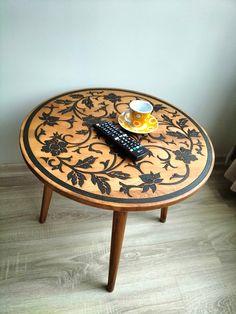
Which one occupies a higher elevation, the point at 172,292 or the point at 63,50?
the point at 63,50

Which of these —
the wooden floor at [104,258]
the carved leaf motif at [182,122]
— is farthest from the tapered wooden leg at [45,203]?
the carved leaf motif at [182,122]

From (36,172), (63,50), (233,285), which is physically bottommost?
(233,285)

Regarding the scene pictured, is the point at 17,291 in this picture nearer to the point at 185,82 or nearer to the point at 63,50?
the point at 63,50

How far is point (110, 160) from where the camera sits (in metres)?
0.86

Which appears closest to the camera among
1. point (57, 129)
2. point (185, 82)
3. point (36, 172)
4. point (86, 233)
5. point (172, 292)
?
point (36, 172)

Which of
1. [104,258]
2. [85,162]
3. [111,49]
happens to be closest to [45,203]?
[104,258]

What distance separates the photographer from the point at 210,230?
1338 mm

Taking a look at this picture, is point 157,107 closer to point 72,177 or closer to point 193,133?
point 193,133

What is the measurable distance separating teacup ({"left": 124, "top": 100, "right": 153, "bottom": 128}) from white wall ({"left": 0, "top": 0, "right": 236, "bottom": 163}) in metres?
0.32

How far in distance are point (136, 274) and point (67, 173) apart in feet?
1.86

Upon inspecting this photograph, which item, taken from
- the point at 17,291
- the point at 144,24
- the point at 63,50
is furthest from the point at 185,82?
the point at 17,291

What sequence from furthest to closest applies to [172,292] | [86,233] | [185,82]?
[185,82]
[86,233]
[172,292]

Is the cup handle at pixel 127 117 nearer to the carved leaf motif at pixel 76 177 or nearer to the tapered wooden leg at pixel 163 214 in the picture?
the carved leaf motif at pixel 76 177

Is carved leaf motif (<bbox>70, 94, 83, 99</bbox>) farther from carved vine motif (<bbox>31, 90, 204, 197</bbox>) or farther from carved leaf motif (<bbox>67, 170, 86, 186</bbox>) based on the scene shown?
carved leaf motif (<bbox>67, 170, 86, 186</bbox>)
